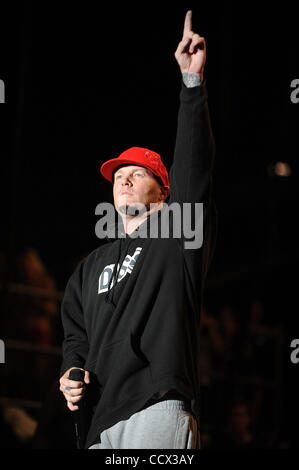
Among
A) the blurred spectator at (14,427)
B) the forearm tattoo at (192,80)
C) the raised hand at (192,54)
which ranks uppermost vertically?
the raised hand at (192,54)

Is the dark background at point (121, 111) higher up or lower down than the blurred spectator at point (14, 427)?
higher up

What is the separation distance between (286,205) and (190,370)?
4851 mm

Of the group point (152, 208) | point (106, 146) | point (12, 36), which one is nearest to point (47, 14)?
point (12, 36)

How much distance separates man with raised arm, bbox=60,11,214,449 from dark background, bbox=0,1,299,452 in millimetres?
2546

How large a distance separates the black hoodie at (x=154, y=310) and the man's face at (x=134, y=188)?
0.10 m

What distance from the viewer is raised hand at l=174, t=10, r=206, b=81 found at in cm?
202

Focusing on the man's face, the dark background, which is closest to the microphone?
the man's face

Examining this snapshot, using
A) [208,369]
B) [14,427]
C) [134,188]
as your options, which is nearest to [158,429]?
[134,188]

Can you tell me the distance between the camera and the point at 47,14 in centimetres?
501

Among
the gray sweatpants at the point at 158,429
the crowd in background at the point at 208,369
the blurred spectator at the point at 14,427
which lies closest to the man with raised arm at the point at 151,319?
the gray sweatpants at the point at 158,429

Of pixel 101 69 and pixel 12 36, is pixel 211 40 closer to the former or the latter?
pixel 101 69

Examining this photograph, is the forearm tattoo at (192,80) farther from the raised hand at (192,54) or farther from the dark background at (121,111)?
the dark background at (121,111)

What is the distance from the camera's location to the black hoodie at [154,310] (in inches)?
74.8

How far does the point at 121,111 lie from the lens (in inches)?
221
